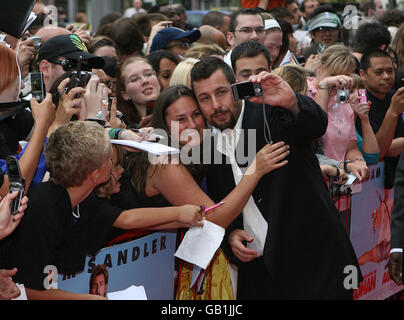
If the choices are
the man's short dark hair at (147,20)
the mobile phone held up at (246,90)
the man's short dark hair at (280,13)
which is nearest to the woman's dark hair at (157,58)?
the mobile phone held up at (246,90)

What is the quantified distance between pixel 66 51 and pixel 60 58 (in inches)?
2.4

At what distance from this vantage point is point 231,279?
4.13 metres

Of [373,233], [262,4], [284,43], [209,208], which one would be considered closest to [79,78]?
[209,208]

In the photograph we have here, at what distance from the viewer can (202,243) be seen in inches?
154

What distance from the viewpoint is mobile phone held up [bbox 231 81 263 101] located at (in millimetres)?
3680

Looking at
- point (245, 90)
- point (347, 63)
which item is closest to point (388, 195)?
point (347, 63)

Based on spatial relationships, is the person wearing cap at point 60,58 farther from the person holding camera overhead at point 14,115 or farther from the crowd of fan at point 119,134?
the person holding camera overhead at point 14,115

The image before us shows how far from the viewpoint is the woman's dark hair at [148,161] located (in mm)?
4066

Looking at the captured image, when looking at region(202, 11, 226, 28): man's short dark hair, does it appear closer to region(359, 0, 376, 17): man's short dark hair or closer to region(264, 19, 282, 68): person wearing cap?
region(264, 19, 282, 68): person wearing cap

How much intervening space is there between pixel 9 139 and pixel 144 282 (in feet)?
3.63

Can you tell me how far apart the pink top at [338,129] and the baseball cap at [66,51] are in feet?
5.85

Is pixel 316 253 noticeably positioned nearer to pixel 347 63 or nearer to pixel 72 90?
pixel 72 90

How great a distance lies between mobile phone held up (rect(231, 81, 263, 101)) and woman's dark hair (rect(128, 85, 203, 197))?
0.54 metres

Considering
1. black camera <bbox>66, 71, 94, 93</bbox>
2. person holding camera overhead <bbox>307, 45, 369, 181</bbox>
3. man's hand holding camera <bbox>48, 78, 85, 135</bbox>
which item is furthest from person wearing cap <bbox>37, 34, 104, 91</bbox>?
person holding camera overhead <bbox>307, 45, 369, 181</bbox>
